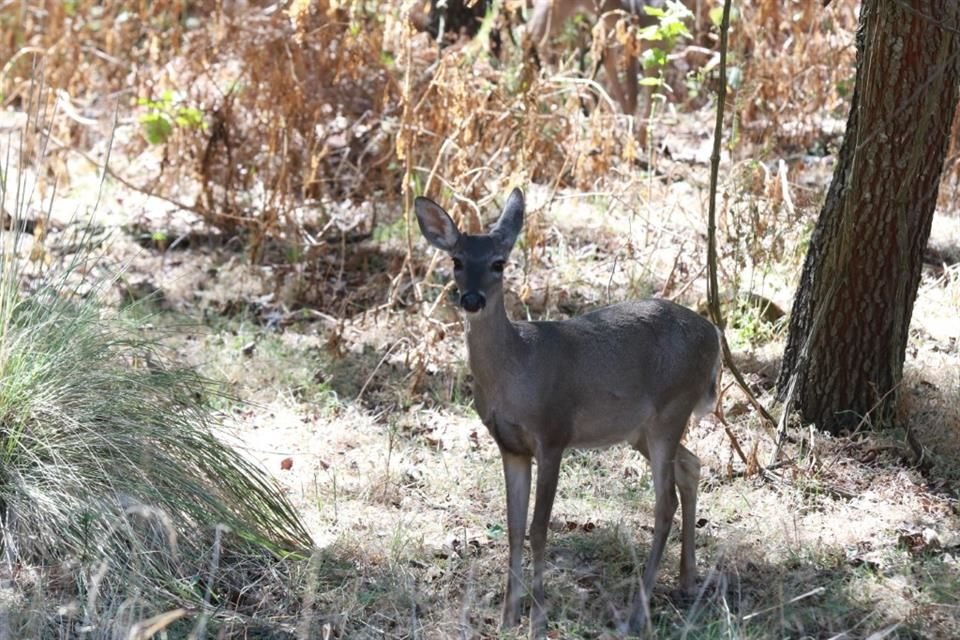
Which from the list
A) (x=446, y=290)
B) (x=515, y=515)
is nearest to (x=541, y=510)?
(x=515, y=515)

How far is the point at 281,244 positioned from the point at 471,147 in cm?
239

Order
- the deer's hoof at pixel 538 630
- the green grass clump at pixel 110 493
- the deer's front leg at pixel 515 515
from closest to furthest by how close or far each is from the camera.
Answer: the green grass clump at pixel 110 493, the deer's hoof at pixel 538 630, the deer's front leg at pixel 515 515

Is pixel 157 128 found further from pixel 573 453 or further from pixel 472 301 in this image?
pixel 472 301

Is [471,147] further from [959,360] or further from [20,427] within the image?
[20,427]

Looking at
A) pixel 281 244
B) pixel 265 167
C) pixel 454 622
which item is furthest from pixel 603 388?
pixel 281 244

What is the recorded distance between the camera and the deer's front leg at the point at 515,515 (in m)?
5.07

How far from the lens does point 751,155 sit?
923cm

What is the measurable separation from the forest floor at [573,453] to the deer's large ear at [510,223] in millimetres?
1237

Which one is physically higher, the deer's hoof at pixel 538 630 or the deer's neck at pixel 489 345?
the deer's neck at pixel 489 345

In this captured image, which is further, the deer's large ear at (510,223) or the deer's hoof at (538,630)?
the deer's large ear at (510,223)

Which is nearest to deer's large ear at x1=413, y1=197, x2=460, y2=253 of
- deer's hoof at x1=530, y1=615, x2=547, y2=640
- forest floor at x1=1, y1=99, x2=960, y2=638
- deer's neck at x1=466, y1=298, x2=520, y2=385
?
deer's neck at x1=466, y1=298, x2=520, y2=385

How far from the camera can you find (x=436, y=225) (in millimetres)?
5188

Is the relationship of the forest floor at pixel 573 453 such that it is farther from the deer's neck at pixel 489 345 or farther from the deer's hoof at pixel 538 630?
the deer's neck at pixel 489 345

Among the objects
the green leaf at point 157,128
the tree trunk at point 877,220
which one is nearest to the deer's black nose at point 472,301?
the tree trunk at point 877,220
